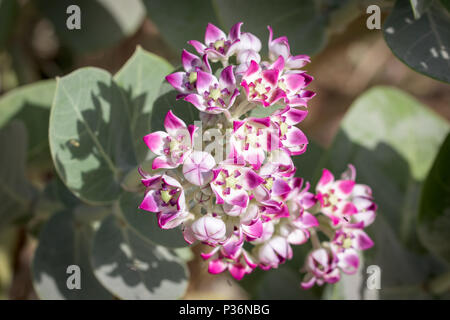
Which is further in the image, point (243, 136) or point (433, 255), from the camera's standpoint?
point (433, 255)

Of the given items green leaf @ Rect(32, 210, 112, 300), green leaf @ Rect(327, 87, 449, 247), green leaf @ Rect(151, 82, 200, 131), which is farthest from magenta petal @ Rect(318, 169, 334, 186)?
green leaf @ Rect(32, 210, 112, 300)

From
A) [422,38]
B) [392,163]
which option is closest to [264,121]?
[422,38]

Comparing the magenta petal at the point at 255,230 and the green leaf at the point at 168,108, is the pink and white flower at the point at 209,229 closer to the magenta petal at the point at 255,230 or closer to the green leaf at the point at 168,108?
the magenta petal at the point at 255,230

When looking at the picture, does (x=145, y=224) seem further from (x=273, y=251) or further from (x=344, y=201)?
(x=344, y=201)

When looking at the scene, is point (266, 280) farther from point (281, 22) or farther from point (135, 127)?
point (281, 22)

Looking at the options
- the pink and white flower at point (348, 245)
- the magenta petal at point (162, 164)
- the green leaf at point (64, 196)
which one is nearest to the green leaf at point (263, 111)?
the magenta petal at point (162, 164)

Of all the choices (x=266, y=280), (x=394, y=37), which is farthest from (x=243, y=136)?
(x=266, y=280)
